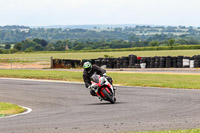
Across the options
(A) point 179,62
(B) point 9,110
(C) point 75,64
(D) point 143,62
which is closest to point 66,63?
(C) point 75,64

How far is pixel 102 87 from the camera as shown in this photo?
16.6 metres

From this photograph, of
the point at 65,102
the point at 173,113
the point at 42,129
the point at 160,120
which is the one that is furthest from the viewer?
the point at 65,102

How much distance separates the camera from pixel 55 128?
11031 millimetres

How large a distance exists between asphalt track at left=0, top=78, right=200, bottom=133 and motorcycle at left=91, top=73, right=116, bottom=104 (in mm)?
435

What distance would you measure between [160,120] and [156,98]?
6.43m

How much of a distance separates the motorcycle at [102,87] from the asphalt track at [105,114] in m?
0.43

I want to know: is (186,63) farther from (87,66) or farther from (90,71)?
(87,66)

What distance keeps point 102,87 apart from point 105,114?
121 inches

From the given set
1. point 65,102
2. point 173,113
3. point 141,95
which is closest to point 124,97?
point 141,95

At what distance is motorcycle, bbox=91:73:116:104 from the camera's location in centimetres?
1661

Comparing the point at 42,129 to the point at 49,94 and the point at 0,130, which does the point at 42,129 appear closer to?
the point at 0,130

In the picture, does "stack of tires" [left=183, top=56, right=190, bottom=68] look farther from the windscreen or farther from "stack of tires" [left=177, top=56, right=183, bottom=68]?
the windscreen

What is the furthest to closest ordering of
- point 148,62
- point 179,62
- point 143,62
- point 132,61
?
point 132,61 → point 143,62 → point 148,62 → point 179,62

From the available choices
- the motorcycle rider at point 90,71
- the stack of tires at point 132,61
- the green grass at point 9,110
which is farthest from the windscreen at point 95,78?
the stack of tires at point 132,61
